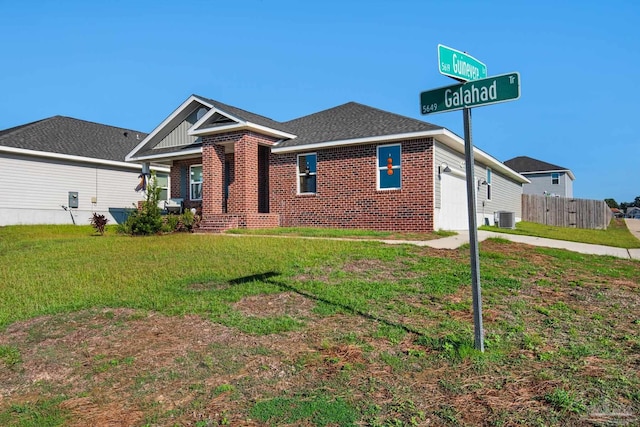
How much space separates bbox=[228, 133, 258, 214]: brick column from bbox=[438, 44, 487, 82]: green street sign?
1275 cm

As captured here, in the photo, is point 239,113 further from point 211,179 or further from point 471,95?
point 471,95

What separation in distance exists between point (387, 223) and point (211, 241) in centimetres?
607

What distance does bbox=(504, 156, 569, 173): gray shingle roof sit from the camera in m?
45.8

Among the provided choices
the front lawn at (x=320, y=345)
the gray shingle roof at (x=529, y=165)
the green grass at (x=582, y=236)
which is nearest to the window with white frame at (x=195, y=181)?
the front lawn at (x=320, y=345)

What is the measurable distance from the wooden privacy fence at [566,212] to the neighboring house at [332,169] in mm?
13520

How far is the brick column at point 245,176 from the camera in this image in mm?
16750

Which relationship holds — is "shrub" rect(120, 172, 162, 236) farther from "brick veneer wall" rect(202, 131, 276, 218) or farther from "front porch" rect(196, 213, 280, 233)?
"brick veneer wall" rect(202, 131, 276, 218)

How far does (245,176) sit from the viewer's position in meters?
16.7

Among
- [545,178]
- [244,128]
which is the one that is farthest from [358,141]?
[545,178]

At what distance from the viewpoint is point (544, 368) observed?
13.3 feet

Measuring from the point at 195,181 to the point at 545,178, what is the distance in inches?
1482

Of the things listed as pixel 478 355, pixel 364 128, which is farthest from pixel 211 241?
pixel 478 355

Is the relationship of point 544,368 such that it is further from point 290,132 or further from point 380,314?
point 290,132

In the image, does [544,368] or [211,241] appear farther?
[211,241]
